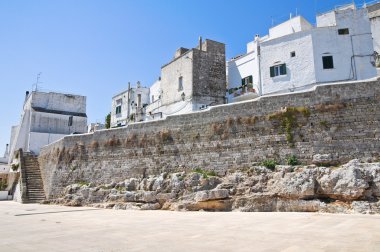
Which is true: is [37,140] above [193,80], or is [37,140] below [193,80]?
below

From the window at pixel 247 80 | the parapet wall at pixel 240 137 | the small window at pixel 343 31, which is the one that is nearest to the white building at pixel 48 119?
the parapet wall at pixel 240 137

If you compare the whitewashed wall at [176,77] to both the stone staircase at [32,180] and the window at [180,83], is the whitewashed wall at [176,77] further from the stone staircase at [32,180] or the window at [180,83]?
the stone staircase at [32,180]

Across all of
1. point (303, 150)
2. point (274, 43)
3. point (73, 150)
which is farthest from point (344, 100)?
point (73, 150)

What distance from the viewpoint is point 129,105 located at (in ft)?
129

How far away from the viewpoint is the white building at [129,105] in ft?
122

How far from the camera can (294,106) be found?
1502 centimetres

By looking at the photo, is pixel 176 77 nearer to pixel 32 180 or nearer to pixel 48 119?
pixel 32 180

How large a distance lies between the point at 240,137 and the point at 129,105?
1012 inches

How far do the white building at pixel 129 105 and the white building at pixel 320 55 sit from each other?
648 inches

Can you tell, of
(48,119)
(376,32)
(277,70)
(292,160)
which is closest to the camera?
(292,160)

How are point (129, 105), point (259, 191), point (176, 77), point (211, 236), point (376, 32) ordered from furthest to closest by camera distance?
1. point (129, 105)
2. point (176, 77)
3. point (376, 32)
4. point (259, 191)
5. point (211, 236)

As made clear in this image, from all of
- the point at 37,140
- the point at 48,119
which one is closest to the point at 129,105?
the point at 48,119

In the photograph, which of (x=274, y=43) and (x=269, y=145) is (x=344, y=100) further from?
(x=274, y=43)

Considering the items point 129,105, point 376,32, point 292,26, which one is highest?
point 292,26
